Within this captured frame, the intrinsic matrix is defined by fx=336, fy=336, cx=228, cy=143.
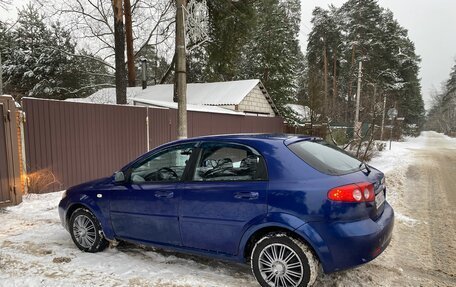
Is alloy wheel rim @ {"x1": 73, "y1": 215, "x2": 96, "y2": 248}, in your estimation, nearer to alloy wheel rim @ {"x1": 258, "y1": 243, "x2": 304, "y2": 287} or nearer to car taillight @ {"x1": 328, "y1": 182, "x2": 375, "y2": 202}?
alloy wheel rim @ {"x1": 258, "y1": 243, "x2": 304, "y2": 287}

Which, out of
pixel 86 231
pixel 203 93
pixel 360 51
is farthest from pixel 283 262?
pixel 360 51

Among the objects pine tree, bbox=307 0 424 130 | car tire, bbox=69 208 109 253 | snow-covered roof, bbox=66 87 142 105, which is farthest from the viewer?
pine tree, bbox=307 0 424 130

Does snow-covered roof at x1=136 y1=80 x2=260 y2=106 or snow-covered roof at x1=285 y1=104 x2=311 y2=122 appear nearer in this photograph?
snow-covered roof at x1=136 y1=80 x2=260 y2=106

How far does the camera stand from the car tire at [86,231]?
4.31m

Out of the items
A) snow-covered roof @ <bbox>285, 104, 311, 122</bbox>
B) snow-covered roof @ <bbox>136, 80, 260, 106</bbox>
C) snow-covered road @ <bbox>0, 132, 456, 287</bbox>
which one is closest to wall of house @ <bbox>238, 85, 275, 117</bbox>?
snow-covered roof @ <bbox>136, 80, 260, 106</bbox>

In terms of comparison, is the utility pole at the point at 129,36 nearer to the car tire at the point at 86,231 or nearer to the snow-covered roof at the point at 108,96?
the snow-covered roof at the point at 108,96

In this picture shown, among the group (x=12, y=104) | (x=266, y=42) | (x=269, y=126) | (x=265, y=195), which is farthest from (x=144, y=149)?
(x=266, y=42)

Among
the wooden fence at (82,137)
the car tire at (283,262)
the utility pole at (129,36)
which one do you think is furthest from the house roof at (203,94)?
the car tire at (283,262)

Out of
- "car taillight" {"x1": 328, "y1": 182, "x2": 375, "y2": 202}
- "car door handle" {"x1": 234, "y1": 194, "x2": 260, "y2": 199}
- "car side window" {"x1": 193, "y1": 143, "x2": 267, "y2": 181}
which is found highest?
"car side window" {"x1": 193, "y1": 143, "x2": 267, "y2": 181}

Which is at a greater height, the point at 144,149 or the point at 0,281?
the point at 144,149

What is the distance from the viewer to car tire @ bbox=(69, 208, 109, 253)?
14.1 ft

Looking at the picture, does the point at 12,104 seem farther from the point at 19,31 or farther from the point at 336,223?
the point at 19,31

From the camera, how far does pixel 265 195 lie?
125 inches

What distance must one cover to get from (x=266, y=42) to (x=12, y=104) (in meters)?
25.1
